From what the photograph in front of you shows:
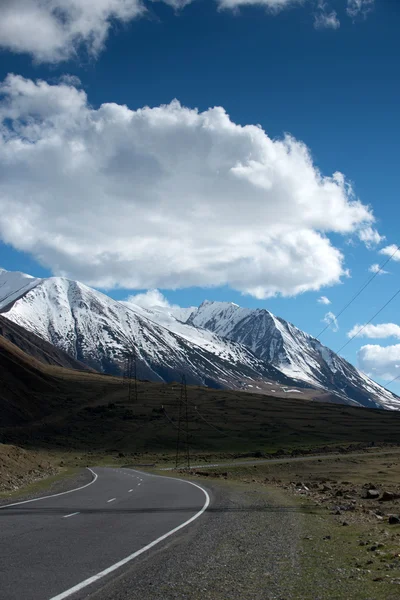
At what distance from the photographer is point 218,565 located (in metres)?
13.5

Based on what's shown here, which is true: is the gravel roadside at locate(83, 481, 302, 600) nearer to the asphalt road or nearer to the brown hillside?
the asphalt road

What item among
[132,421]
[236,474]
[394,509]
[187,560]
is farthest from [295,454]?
[187,560]

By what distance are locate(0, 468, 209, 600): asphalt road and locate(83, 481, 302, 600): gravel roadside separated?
516mm

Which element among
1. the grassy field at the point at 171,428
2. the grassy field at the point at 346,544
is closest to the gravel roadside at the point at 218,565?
the grassy field at the point at 346,544

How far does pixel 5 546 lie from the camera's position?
47.4 ft

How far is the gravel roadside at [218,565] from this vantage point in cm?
1084

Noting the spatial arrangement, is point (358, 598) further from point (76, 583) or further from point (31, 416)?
point (31, 416)

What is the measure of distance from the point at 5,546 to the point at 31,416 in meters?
135

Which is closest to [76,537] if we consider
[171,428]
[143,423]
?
[171,428]

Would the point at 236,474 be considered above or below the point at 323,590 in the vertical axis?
below

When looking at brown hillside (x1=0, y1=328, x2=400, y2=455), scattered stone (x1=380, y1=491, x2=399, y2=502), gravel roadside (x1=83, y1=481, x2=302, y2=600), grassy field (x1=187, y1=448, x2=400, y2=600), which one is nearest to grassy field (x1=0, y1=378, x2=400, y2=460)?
brown hillside (x1=0, y1=328, x2=400, y2=455)

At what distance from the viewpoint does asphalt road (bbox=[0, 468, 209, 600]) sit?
11.0 metres

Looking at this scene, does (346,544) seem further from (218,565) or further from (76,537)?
(76,537)

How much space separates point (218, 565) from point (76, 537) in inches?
197
